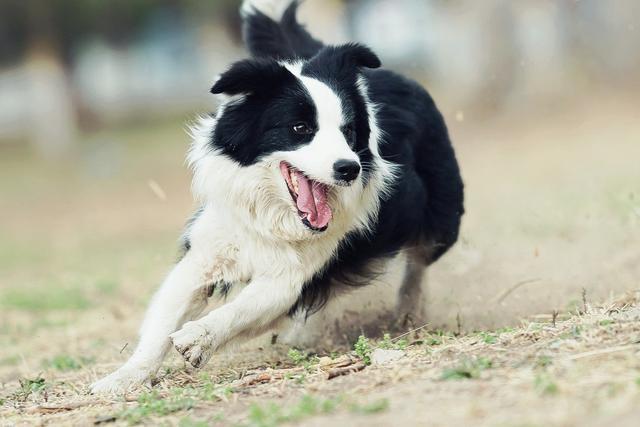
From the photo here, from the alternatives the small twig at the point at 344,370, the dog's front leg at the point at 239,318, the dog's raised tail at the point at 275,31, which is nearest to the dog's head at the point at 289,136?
the dog's front leg at the point at 239,318

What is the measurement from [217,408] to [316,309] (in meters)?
1.45

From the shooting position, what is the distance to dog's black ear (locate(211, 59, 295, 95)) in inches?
200

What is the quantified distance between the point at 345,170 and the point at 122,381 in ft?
4.98

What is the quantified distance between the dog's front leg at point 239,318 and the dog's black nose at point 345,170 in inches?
27.1

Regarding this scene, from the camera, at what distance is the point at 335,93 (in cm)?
519

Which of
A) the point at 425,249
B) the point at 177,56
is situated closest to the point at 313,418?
the point at 425,249

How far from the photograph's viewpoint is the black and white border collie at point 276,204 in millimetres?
5062

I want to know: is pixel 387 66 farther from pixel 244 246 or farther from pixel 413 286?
pixel 244 246

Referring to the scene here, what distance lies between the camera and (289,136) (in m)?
5.11

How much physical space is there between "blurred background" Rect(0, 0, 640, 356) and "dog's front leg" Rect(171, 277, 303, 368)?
1223mm

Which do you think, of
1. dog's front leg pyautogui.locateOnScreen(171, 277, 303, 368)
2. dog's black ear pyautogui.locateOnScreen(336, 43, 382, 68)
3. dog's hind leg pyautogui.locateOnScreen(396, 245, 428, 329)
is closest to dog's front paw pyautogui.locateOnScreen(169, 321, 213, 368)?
dog's front leg pyautogui.locateOnScreen(171, 277, 303, 368)

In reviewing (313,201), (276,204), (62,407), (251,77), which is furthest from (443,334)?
(62,407)

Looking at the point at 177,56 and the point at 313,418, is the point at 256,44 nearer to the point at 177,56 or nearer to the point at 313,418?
the point at 313,418

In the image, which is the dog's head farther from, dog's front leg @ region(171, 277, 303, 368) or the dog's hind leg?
the dog's hind leg
